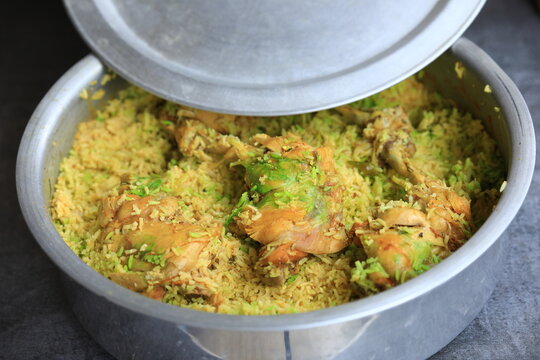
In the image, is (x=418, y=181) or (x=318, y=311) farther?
(x=418, y=181)

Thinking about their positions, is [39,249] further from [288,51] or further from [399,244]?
[399,244]

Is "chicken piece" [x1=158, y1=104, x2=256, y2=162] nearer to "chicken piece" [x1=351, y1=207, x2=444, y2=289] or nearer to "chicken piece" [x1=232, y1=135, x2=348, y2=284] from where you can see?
"chicken piece" [x1=232, y1=135, x2=348, y2=284]

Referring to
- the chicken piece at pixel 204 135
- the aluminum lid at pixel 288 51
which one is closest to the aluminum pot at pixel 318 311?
the aluminum lid at pixel 288 51

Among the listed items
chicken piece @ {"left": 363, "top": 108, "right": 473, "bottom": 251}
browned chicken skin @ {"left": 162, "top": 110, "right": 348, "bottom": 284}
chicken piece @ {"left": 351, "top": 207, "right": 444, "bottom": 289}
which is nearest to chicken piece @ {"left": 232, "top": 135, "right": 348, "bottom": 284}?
browned chicken skin @ {"left": 162, "top": 110, "right": 348, "bottom": 284}

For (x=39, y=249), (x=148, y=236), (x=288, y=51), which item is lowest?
(x=39, y=249)

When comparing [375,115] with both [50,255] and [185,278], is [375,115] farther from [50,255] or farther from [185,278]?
[50,255]

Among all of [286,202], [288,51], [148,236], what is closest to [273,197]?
[286,202]
